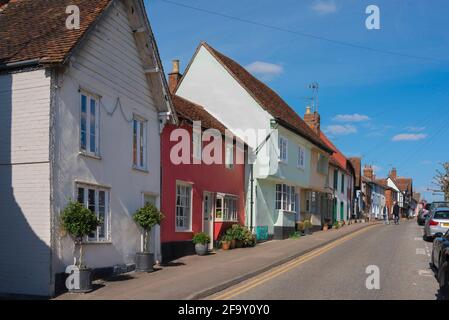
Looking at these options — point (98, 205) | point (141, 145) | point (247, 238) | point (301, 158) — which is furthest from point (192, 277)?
point (301, 158)

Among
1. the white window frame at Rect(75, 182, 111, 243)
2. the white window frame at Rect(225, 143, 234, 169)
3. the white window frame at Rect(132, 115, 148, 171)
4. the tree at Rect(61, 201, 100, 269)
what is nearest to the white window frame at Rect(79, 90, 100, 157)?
the white window frame at Rect(75, 182, 111, 243)

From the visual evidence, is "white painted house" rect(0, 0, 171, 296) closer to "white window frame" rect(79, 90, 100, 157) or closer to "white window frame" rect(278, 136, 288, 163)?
"white window frame" rect(79, 90, 100, 157)

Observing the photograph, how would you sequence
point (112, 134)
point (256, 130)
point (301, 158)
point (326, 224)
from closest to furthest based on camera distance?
point (112, 134) < point (256, 130) < point (301, 158) < point (326, 224)

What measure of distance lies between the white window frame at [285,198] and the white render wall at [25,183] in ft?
56.4

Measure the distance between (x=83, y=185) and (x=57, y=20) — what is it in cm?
435

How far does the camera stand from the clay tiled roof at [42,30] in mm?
11664

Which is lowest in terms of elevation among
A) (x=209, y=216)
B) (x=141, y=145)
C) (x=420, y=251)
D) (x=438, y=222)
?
(x=420, y=251)

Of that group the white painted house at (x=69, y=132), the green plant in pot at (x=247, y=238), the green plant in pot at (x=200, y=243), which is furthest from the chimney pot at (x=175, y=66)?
the green plant in pot at (x=200, y=243)

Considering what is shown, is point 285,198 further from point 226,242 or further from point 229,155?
point 226,242

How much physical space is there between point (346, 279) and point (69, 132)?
24.5ft

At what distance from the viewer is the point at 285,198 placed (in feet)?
92.0

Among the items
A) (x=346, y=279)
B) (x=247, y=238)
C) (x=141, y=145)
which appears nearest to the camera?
(x=346, y=279)

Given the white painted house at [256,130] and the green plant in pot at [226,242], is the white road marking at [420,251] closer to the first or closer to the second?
the green plant in pot at [226,242]
